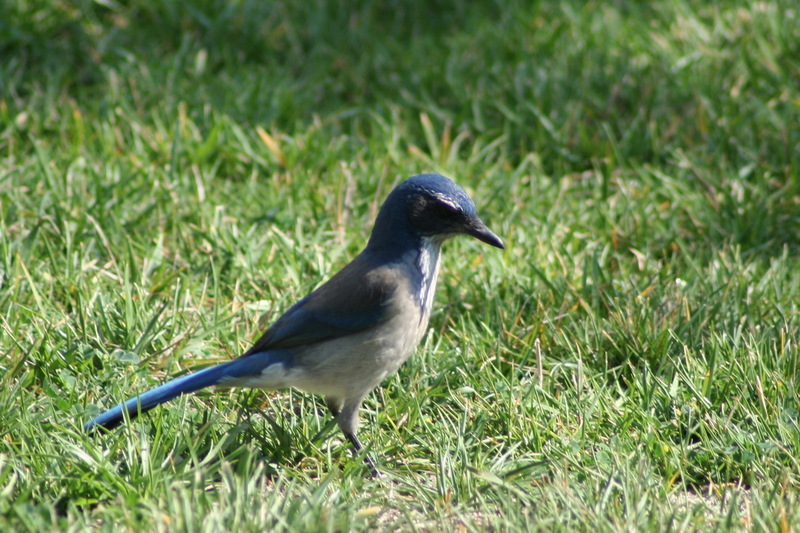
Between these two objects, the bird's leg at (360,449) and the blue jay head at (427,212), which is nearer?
the bird's leg at (360,449)

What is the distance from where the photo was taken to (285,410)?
152 inches

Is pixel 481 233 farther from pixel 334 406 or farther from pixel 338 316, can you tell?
pixel 334 406

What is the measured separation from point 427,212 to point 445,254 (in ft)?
3.98

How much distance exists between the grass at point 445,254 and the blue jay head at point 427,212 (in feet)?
1.86

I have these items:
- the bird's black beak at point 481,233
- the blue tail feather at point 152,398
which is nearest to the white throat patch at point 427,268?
the bird's black beak at point 481,233

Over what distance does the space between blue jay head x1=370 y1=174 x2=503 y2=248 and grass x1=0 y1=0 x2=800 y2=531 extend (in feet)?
1.86

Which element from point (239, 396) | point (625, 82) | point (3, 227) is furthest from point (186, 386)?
point (625, 82)

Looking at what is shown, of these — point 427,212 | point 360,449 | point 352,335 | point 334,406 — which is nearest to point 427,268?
point 427,212

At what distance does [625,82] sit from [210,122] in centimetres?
270

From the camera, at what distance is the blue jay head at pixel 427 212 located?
3.78m

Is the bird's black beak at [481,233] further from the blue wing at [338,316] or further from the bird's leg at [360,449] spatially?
the bird's leg at [360,449]

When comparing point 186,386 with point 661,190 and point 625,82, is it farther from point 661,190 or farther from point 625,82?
point 625,82

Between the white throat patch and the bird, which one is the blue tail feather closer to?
the bird

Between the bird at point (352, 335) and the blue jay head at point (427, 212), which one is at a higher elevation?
the blue jay head at point (427, 212)
